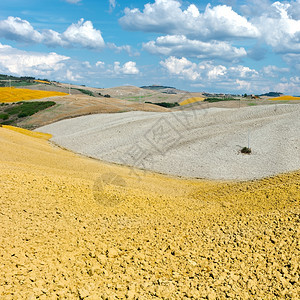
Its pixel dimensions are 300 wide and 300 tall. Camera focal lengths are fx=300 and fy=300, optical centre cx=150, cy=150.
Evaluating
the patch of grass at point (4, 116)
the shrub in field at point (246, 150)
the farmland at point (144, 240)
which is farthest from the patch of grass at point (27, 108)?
the shrub in field at point (246, 150)

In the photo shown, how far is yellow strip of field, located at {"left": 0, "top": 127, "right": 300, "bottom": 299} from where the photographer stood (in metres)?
5.30

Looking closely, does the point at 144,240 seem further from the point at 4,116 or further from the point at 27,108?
the point at 27,108

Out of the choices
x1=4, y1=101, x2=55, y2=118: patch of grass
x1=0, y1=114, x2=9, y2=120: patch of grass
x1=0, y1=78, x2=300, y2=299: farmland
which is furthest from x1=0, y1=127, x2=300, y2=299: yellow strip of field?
x1=0, y1=114, x2=9, y2=120: patch of grass

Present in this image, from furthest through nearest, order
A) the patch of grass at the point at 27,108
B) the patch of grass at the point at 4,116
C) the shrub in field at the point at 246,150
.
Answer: the patch of grass at the point at 27,108
the patch of grass at the point at 4,116
the shrub in field at the point at 246,150

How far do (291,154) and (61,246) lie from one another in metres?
17.4

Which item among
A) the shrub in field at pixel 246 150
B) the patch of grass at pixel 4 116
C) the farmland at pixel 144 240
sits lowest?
the farmland at pixel 144 240

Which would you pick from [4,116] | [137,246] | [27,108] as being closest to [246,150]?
[137,246]

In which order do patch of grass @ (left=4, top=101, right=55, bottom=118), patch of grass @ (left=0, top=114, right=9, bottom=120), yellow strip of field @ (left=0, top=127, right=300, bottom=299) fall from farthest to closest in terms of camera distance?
patch of grass @ (left=4, top=101, right=55, bottom=118)
patch of grass @ (left=0, top=114, right=9, bottom=120)
yellow strip of field @ (left=0, top=127, right=300, bottom=299)

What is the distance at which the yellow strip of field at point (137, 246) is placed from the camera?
5.30 metres

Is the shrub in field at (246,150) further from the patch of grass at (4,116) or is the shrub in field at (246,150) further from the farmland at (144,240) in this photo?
the patch of grass at (4,116)

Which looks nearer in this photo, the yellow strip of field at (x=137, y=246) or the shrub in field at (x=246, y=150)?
the yellow strip of field at (x=137, y=246)

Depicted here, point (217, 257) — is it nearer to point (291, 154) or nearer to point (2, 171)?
point (2, 171)

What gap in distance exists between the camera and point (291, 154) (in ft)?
64.6

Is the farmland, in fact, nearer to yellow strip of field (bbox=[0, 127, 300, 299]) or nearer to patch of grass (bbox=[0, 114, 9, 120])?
yellow strip of field (bbox=[0, 127, 300, 299])
